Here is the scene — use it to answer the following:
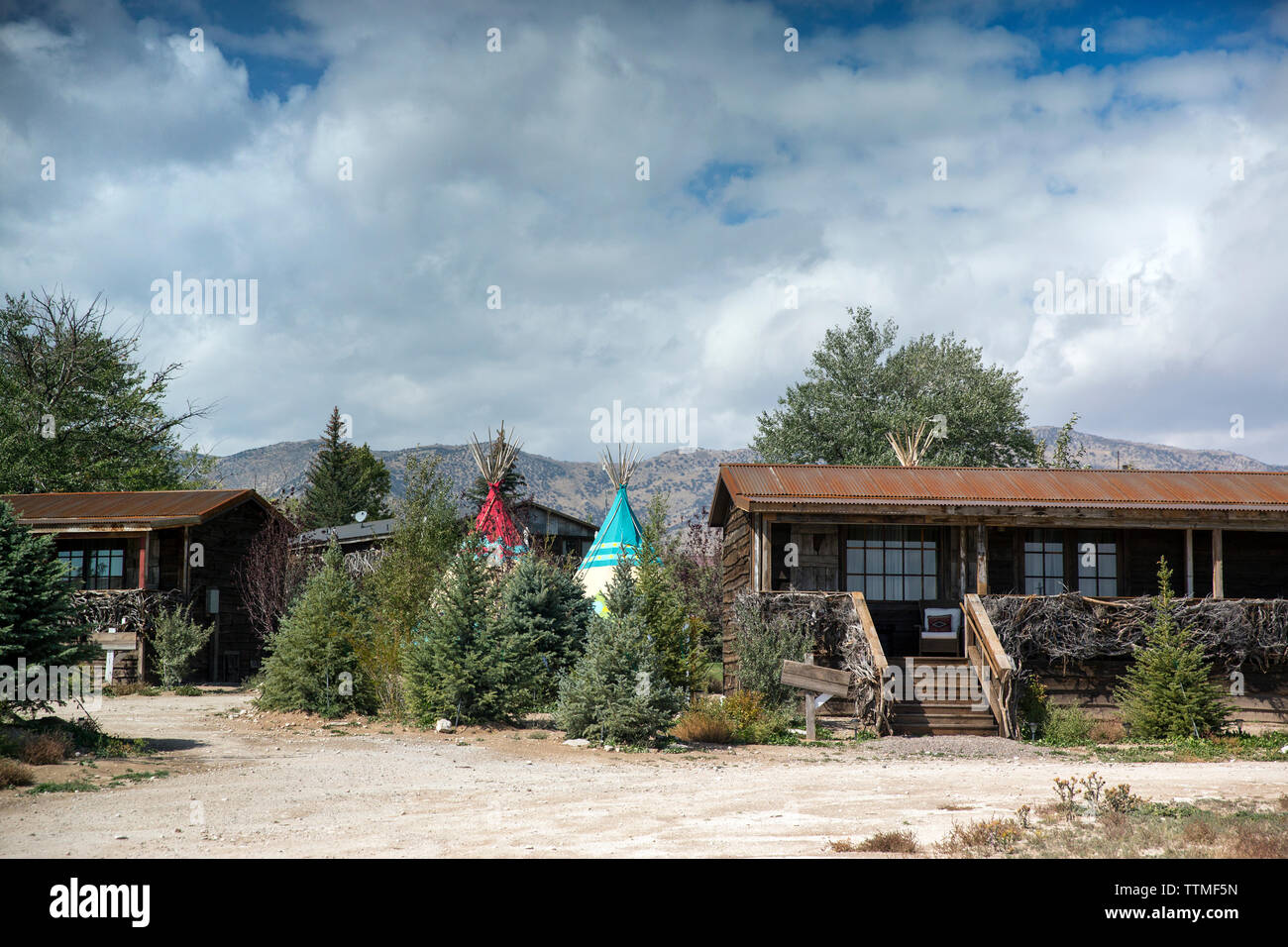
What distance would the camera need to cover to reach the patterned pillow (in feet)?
58.2

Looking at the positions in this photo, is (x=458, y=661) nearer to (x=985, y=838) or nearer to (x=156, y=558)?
(x=985, y=838)

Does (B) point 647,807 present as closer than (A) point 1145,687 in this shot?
Yes

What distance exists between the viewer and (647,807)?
8891 millimetres

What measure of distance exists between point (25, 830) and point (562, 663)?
1180 centimetres

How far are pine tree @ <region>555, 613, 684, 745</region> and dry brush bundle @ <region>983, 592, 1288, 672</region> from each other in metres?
6.36

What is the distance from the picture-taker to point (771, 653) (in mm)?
16406

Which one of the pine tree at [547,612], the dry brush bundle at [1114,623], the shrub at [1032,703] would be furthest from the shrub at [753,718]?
the dry brush bundle at [1114,623]

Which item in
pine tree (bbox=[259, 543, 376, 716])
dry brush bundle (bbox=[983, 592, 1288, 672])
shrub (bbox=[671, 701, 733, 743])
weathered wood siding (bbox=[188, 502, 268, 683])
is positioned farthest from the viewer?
weathered wood siding (bbox=[188, 502, 268, 683])

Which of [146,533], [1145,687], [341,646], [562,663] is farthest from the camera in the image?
[146,533]

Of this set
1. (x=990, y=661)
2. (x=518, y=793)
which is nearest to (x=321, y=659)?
(x=518, y=793)

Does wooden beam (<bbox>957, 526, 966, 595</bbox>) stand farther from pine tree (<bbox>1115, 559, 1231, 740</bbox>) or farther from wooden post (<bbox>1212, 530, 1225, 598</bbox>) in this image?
wooden post (<bbox>1212, 530, 1225, 598</bbox>)

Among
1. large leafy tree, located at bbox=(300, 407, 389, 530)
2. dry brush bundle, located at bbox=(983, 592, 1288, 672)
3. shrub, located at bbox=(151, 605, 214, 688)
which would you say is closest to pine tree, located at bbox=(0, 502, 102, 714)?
shrub, located at bbox=(151, 605, 214, 688)
